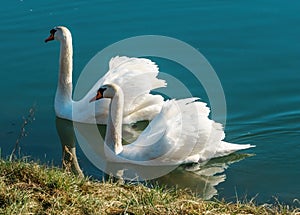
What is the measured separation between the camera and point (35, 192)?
459 centimetres

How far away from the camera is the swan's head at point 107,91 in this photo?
714 cm

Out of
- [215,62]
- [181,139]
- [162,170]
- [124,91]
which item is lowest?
[162,170]

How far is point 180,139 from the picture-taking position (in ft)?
21.9

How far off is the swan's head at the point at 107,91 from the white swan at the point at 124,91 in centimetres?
57

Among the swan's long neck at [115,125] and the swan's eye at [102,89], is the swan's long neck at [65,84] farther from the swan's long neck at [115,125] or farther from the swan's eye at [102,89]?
the swan's long neck at [115,125]

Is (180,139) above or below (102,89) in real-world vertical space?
below

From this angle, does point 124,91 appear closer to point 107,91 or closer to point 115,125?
point 107,91

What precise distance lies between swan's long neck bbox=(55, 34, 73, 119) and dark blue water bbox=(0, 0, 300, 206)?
0.22m

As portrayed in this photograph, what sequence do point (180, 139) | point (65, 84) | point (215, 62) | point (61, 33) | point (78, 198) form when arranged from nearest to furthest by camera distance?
point (78, 198) → point (180, 139) → point (65, 84) → point (61, 33) → point (215, 62)

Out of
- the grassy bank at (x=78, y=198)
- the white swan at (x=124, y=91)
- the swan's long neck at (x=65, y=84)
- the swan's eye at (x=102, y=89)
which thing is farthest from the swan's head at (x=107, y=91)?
the grassy bank at (x=78, y=198)

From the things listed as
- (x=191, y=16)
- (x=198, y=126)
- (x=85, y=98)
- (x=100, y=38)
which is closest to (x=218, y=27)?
(x=191, y=16)

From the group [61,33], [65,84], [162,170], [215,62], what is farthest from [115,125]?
[215,62]

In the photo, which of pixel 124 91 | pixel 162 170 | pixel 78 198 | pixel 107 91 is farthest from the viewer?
pixel 124 91

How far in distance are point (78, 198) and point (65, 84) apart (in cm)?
397
